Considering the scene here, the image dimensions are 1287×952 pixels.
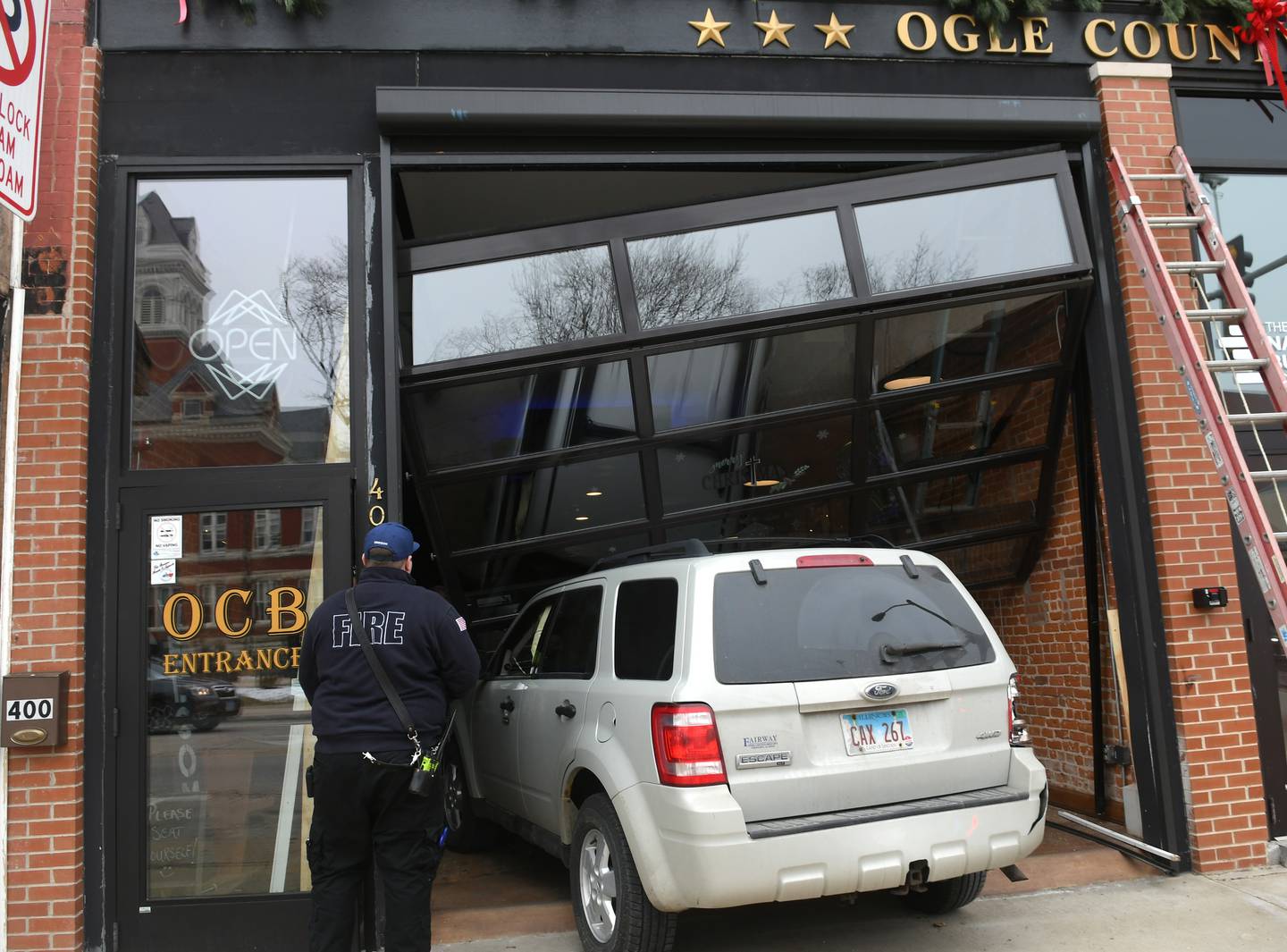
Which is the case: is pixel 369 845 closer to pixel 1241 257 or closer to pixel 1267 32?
pixel 1241 257

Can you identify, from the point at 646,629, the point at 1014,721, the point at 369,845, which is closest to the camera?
the point at 369,845

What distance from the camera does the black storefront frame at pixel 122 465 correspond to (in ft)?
16.8

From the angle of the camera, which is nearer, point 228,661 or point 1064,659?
point 228,661

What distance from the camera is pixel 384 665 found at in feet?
13.5

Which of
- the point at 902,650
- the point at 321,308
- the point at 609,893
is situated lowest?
the point at 609,893

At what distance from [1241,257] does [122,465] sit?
23.9 feet

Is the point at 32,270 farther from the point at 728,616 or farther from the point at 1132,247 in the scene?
the point at 1132,247

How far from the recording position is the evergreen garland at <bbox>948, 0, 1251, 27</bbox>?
21.0 ft

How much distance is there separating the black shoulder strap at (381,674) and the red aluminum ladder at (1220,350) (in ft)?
13.1

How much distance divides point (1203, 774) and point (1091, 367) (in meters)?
2.59

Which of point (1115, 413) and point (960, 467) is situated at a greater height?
point (1115, 413)

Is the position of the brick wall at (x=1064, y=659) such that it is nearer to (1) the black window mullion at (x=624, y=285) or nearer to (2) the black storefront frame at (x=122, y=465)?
(1) the black window mullion at (x=624, y=285)

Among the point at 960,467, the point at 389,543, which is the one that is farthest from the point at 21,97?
the point at 960,467

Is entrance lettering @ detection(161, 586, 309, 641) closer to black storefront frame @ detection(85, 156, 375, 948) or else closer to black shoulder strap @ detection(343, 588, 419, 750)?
black storefront frame @ detection(85, 156, 375, 948)
